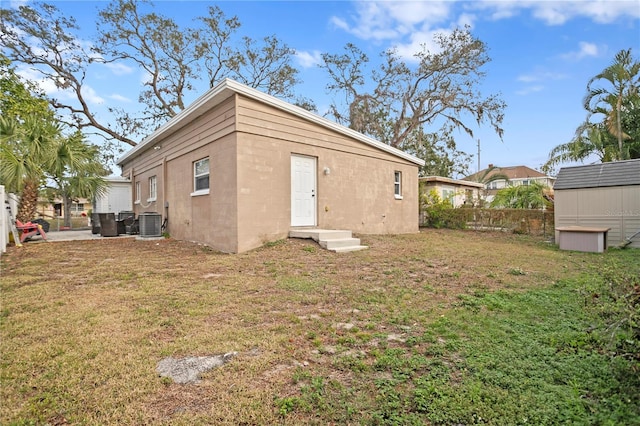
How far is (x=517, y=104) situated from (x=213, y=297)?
69.8ft

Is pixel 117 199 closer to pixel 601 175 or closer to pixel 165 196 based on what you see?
pixel 165 196

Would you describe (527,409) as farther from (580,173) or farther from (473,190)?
(473,190)

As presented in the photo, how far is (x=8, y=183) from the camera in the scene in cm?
896

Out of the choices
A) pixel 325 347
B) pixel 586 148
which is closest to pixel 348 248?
pixel 325 347

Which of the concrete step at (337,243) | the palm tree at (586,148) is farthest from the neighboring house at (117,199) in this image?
the palm tree at (586,148)

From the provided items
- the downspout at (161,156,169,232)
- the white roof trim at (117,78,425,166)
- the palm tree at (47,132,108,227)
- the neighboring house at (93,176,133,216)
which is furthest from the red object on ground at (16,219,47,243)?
the neighboring house at (93,176,133,216)

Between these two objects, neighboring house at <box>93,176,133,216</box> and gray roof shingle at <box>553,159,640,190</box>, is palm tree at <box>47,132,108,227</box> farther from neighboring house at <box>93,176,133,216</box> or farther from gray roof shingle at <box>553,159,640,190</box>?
gray roof shingle at <box>553,159,640,190</box>

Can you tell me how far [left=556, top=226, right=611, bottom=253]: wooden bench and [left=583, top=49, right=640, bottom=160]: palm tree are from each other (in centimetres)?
824

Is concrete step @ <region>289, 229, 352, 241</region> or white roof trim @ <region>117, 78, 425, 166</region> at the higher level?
white roof trim @ <region>117, 78, 425, 166</region>

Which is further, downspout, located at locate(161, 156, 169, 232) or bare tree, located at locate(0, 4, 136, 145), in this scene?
bare tree, located at locate(0, 4, 136, 145)

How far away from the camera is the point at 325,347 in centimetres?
277

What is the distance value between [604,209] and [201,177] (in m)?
11.6

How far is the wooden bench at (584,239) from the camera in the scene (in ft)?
27.9

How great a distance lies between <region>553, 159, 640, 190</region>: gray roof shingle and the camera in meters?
9.17
